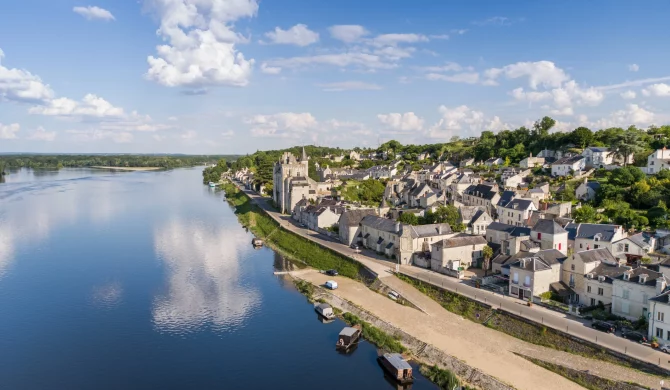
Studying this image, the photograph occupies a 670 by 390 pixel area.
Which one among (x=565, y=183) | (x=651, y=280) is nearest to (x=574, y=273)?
(x=651, y=280)

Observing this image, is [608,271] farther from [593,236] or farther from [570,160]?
[570,160]

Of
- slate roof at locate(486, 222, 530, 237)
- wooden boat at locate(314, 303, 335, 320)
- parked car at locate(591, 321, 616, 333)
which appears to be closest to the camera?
parked car at locate(591, 321, 616, 333)

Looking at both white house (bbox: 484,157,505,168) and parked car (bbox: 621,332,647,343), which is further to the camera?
white house (bbox: 484,157,505,168)

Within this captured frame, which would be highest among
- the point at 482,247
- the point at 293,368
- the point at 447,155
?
the point at 447,155

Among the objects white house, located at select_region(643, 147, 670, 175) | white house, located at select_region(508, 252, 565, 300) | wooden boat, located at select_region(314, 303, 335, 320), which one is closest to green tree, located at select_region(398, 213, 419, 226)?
white house, located at select_region(508, 252, 565, 300)

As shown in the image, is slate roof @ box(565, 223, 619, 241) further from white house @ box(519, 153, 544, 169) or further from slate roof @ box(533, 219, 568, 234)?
white house @ box(519, 153, 544, 169)

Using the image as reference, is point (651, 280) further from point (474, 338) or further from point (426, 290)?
point (426, 290)
